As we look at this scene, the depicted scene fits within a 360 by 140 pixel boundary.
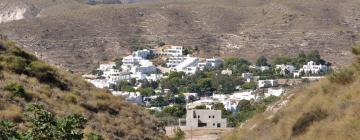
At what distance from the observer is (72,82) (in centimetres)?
1568

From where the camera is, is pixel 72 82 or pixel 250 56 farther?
pixel 250 56

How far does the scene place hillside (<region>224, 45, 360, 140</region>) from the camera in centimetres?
798

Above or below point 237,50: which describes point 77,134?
above

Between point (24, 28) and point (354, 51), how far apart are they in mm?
77429

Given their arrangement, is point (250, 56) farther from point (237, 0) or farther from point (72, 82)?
point (72, 82)

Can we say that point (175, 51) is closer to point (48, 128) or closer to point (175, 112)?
point (175, 112)

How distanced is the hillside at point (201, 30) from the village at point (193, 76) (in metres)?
3.83

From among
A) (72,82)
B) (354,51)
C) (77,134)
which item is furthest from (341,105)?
(72,82)

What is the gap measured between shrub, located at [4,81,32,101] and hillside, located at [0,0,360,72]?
61810mm

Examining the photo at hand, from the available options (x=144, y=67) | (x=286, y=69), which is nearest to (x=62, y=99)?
(x=286, y=69)

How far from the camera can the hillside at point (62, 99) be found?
38.8 ft

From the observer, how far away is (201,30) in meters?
91.6

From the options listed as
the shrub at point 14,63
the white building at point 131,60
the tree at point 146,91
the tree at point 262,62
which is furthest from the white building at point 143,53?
the shrub at point 14,63

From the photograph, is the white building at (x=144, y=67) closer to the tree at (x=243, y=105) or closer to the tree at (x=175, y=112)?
the tree at (x=243, y=105)
